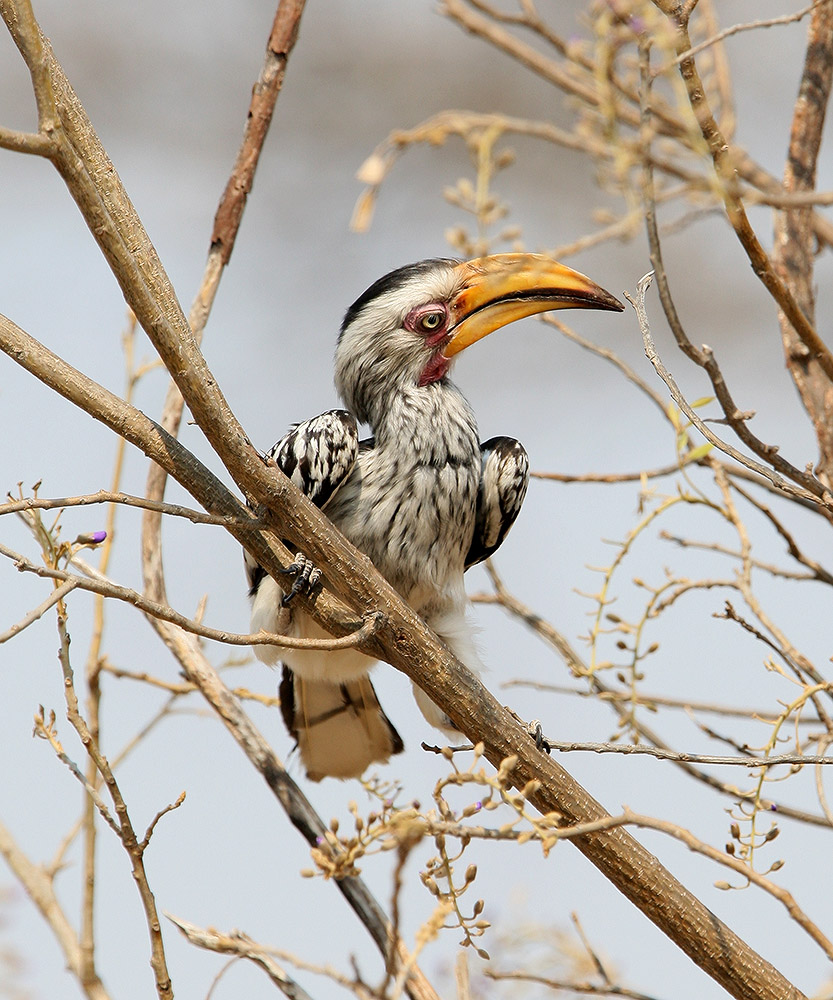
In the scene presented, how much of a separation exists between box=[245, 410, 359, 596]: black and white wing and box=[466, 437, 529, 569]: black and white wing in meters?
0.40

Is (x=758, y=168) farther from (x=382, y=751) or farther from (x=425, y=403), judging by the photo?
(x=382, y=751)

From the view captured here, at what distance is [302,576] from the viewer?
1.98 m

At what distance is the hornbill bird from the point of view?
2.76 m

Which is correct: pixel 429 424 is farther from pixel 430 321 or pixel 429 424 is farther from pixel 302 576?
pixel 302 576

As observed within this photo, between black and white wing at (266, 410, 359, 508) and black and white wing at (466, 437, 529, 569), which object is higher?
A: black and white wing at (266, 410, 359, 508)

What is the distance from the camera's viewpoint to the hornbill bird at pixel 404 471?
108 inches

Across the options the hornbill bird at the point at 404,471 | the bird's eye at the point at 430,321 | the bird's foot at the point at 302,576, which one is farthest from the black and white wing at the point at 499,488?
the bird's foot at the point at 302,576

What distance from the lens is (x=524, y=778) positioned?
192 centimetres

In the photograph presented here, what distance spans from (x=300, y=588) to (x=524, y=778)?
18.7 inches

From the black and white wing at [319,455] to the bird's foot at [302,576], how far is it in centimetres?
63

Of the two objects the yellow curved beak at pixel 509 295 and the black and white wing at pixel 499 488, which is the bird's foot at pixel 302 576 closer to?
the yellow curved beak at pixel 509 295

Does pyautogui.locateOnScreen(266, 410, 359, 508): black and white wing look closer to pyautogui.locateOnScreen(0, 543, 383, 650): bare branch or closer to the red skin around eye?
the red skin around eye

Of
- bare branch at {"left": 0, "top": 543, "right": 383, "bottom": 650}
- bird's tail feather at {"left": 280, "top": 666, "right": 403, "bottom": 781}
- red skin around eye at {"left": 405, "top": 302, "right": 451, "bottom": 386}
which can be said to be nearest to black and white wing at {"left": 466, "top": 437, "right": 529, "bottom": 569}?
red skin around eye at {"left": 405, "top": 302, "right": 451, "bottom": 386}

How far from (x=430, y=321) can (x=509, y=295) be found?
227 millimetres
